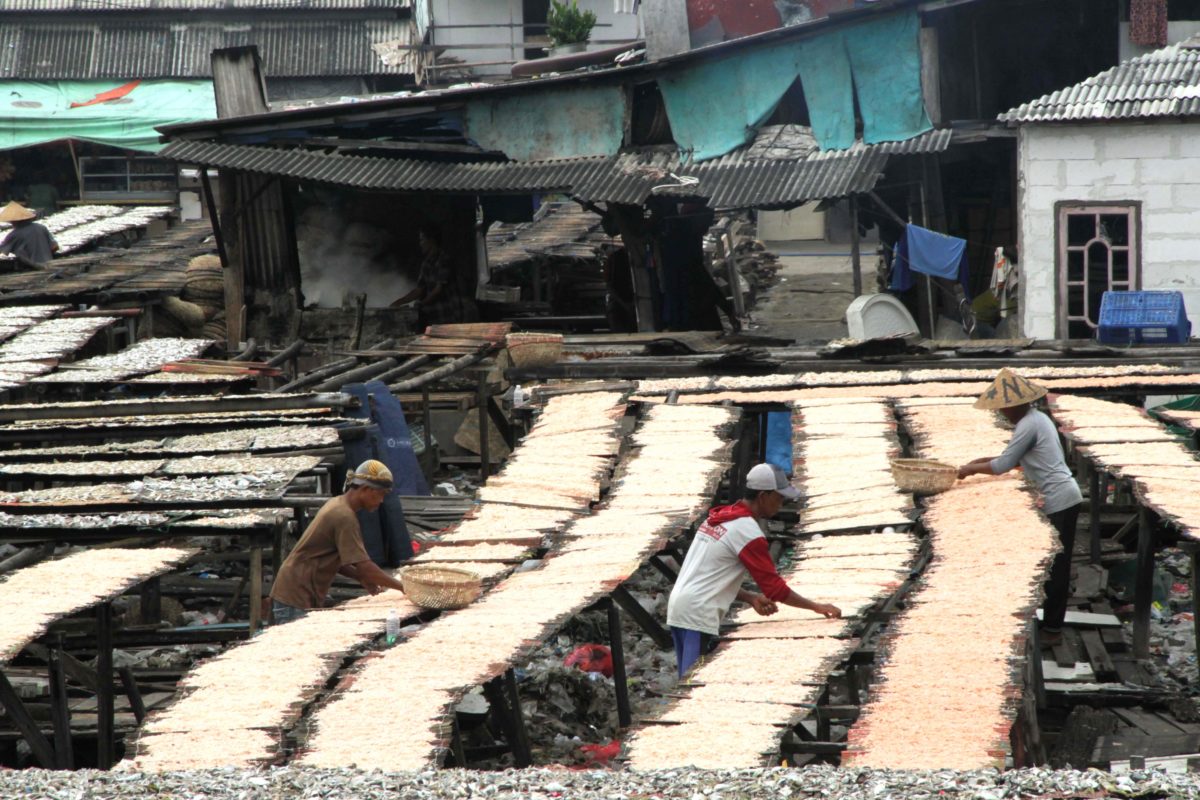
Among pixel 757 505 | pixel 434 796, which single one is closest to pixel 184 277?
pixel 757 505

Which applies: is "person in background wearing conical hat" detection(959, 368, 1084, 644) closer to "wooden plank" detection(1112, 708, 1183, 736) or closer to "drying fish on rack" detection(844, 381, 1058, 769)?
"drying fish on rack" detection(844, 381, 1058, 769)

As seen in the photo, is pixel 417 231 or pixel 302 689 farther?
pixel 417 231

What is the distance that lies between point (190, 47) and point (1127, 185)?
2267 centimetres

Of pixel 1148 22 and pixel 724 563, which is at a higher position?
pixel 1148 22

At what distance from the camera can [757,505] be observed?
862 cm

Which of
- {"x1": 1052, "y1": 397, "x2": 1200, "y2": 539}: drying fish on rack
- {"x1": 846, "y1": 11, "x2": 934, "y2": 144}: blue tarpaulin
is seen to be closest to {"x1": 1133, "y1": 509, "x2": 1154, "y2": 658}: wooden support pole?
{"x1": 1052, "y1": 397, "x2": 1200, "y2": 539}: drying fish on rack

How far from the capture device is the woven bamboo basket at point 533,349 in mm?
15484

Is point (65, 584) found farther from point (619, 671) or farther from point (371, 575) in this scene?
point (619, 671)

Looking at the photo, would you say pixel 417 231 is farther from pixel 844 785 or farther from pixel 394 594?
pixel 844 785

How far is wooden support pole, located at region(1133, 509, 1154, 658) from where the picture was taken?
1102cm

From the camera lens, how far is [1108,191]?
17.9m

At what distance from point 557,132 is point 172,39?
16961mm

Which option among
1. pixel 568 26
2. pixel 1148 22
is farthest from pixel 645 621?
pixel 568 26

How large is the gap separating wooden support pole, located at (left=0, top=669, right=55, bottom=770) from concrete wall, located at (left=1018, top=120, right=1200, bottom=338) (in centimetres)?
1234
